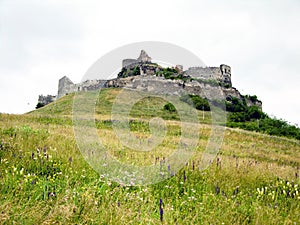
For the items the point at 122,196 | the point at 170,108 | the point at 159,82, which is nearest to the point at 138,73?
the point at 159,82

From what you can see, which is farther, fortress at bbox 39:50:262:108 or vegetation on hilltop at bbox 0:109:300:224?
fortress at bbox 39:50:262:108

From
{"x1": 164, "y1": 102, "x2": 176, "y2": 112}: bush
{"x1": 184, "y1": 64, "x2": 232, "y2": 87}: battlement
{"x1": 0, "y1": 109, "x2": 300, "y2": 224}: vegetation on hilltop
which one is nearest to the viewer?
{"x1": 0, "y1": 109, "x2": 300, "y2": 224}: vegetation on hilltop

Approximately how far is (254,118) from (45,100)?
247ft

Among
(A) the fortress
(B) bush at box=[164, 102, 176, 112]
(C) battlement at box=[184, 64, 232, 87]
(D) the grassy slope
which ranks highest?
(C) battlement at box=[184, 64, 232, 87]

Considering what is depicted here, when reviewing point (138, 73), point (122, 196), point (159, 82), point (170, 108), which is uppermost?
point (138, 73)

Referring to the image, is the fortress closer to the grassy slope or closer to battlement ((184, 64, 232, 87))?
battlement ((184, 64, 232, 87))

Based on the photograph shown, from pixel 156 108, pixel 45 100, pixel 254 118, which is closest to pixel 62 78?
pixel 45 100

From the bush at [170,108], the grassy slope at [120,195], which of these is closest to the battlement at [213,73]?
the bush at [170,108]

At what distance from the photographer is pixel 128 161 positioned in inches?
240

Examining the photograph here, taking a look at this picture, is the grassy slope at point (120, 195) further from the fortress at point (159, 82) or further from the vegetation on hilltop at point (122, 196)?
the fortress at point (159, 82)

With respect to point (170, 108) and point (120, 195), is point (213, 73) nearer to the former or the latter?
point (170, 108)

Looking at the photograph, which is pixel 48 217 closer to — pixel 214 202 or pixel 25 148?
pixel 214 202

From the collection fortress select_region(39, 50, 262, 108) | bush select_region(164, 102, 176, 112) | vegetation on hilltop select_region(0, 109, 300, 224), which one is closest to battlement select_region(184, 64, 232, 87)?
fortress select_region(39, 50, 262, 108)

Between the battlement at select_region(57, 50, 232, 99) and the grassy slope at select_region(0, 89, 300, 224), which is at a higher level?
the battlement at select_region(57, 50, 232, 99)
